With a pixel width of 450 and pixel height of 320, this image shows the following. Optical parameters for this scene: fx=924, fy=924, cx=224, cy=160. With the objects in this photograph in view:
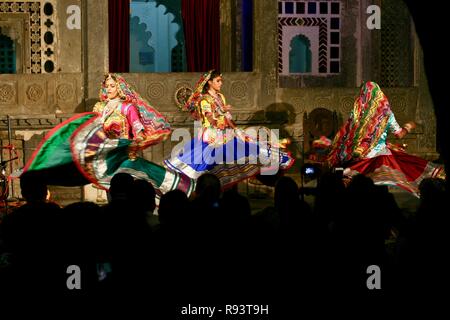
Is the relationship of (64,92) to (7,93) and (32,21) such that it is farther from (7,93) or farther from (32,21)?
(32,21)

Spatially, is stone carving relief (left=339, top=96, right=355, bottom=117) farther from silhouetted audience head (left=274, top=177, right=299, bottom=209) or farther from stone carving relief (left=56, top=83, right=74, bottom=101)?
silhouetted audience head (left=274, top=177, right=299, bottom=209)

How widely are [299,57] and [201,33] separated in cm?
303

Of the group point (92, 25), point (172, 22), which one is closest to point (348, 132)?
point (92, 25)

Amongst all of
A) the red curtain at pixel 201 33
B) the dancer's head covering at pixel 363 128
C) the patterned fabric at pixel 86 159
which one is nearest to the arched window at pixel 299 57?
the red curtain at pixel 201 33

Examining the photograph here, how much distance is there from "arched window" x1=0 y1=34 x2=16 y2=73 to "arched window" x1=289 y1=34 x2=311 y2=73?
5.32 m

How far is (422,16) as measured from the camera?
15.9 ft

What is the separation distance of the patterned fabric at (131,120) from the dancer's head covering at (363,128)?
7.24ft

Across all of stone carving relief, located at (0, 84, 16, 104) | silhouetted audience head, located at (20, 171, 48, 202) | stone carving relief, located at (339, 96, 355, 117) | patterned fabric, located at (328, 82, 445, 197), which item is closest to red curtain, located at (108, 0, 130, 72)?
stone carving relief, located at (0, 84, 16, 104)

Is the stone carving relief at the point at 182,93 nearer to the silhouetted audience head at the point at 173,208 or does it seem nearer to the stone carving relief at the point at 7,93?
the stone carving relief at the point at 7,93

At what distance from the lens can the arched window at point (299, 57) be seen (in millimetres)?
18250

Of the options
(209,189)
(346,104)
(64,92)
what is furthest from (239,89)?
(209,189)

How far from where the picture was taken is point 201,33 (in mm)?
16031

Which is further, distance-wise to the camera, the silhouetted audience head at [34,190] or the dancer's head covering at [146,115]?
the dancer's head covering at [146,115]

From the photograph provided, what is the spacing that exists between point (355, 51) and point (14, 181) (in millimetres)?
6766
